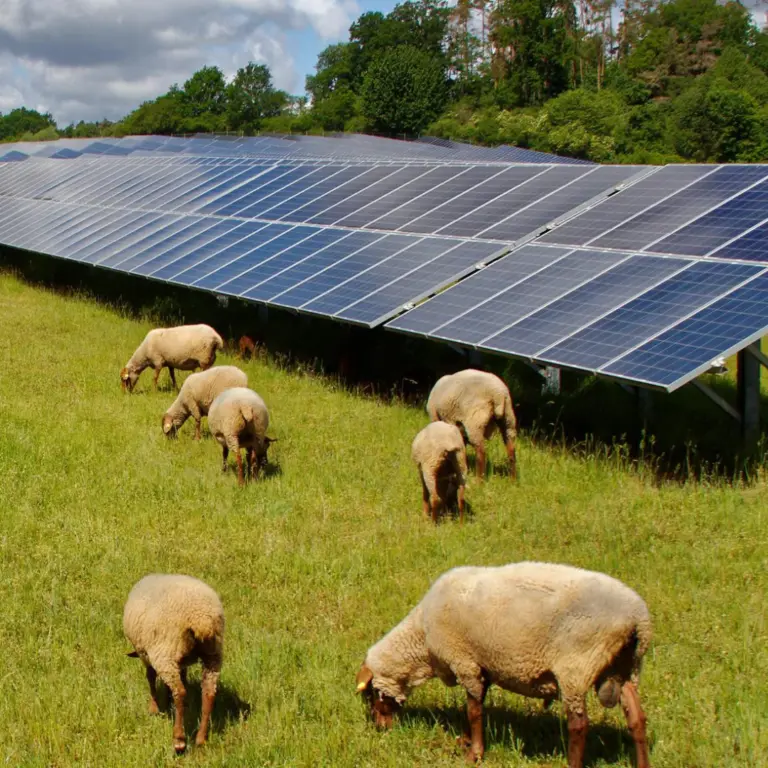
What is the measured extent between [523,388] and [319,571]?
7978 millimetres

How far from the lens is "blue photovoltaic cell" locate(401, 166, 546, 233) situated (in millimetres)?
19406

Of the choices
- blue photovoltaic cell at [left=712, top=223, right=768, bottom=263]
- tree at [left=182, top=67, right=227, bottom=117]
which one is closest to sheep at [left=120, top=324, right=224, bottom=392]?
blue photovoltaic cell at [left=712, top=223, right=768, bottom=263]

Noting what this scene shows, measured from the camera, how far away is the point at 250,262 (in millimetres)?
20734

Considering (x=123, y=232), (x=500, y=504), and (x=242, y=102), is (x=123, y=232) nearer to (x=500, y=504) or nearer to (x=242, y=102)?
(x=500, y=504)

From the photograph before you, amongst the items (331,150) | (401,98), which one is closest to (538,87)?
(401,98)

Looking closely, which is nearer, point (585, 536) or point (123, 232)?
point (585, 536)

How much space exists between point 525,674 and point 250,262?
15535mm

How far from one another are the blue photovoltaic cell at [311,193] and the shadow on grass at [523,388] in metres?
2.27

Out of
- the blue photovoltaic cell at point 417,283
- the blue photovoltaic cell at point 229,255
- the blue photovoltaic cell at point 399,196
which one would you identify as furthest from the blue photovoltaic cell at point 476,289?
the blue photovoltaic cell at point 229,255

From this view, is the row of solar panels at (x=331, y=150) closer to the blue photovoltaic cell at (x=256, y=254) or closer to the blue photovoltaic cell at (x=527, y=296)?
the blue photovoltaic cell at (x=256, y=254)

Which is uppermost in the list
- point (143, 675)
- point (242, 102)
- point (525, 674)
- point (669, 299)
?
point (242, 102)

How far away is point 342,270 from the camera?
18.4m

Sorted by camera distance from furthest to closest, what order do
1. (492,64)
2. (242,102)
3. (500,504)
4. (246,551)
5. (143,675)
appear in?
(242,102), (492,64), (500,504), (246,551), (143,675)

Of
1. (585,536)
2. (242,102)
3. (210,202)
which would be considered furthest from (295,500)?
(242,102)
